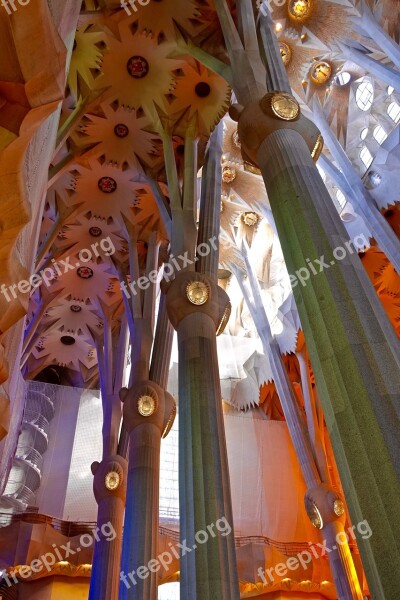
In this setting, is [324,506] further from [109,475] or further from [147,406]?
[147,406]

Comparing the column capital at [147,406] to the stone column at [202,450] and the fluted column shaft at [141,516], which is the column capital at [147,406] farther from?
the stone column at [202,450]

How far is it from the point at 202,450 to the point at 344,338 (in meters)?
3.24

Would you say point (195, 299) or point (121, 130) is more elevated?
point (121, 130)

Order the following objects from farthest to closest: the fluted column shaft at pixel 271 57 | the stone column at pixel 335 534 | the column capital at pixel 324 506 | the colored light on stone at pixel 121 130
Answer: the colored light on stone at pixel 121 130 < the column capital at pixel 324 506 < the stone column at pixel 335 534 < the fluted column shaft at pixel 271 57

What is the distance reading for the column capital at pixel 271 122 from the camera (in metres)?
6.16

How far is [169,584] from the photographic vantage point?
1375cm

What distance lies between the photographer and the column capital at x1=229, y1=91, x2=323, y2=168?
20.2 ft

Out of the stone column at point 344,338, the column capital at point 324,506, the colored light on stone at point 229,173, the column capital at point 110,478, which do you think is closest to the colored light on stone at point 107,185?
the colored light on stone at point 229,173

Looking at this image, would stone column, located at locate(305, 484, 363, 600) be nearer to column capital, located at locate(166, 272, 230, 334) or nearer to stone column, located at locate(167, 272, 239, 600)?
stone column, located at locate(167, 272, 239, 600)

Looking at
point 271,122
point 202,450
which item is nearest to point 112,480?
point 202,450

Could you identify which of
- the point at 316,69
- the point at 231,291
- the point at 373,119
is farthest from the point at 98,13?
the point at 231,291

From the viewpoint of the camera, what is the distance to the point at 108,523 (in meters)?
11.2

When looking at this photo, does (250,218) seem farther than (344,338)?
Yes

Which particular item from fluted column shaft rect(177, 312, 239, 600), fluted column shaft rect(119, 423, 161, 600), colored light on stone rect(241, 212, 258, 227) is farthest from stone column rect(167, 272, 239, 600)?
colored light on stone rect(241, 212, 258, 227)
